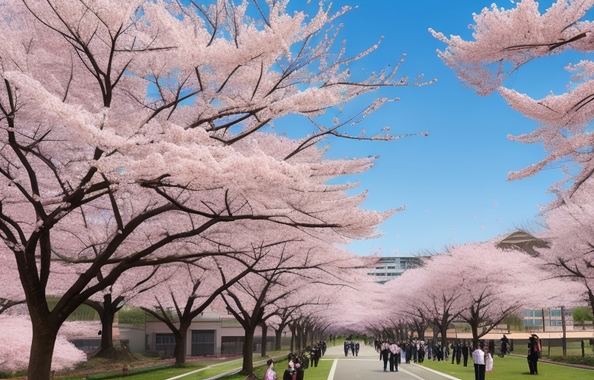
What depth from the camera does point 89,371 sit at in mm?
27219

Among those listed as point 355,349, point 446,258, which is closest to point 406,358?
point 446,258

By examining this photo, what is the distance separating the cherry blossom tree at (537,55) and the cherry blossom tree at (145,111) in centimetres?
227

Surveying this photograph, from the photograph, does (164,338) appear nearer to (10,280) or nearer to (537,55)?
(10,280)

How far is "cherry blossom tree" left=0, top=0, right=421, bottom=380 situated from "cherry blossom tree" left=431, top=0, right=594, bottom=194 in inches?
89.5

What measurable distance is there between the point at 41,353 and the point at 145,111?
230 inches

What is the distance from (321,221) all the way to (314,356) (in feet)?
68.6

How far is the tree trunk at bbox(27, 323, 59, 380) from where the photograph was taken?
12.2 metres

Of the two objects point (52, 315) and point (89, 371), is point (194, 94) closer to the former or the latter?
point (52, 315)

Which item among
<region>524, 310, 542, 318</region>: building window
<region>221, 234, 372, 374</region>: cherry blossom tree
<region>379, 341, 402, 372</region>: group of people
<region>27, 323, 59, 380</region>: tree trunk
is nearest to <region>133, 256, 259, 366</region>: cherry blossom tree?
<region>221, 234, 372, 374</region>: cherry blossom tree

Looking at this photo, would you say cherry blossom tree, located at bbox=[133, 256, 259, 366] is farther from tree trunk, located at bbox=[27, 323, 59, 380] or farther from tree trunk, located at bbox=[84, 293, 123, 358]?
tree trunk, located at bbox=[27, 323, 59, 380]

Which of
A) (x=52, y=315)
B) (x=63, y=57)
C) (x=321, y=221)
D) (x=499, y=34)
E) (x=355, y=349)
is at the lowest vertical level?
(x=355, y=349)

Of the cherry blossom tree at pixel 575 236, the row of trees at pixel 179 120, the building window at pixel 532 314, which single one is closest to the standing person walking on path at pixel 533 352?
the cherry blossom tree at pixel 575 236

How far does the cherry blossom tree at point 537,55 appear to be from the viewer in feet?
29.2

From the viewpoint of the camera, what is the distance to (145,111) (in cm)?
1357
